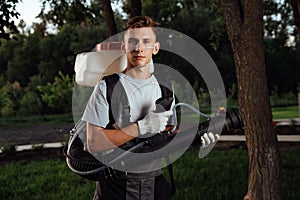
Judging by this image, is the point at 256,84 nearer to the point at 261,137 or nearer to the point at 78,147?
the point at 261,137

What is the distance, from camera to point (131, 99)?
1677 mm

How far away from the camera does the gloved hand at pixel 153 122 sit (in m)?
1.59

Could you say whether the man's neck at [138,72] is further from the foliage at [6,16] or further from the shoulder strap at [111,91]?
the foliage at [6,16]

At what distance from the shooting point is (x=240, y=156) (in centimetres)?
623

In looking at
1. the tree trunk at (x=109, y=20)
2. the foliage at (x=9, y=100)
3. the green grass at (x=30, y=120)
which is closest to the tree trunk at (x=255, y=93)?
the tree trunk at (x=109, y=20)

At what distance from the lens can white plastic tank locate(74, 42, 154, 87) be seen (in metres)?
1.81

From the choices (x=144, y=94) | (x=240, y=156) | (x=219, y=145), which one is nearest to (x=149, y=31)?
(x=144, y=94)

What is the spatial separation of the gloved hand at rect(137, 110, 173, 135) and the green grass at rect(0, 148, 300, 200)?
2.88 metres

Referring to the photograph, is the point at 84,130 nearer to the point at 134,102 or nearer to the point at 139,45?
the point at 134,102

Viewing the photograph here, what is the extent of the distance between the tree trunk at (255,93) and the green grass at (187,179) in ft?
3.34

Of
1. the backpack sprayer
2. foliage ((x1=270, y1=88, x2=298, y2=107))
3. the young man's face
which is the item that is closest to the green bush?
foliage ((x1=270, y1=88, x2=298, y2=107))

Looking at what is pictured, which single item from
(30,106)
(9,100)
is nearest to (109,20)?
(30,106)

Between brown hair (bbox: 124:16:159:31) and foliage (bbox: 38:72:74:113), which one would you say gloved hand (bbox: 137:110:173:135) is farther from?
foliage (bbox: 38:72:74:113)

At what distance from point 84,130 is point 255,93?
5.99 ft
